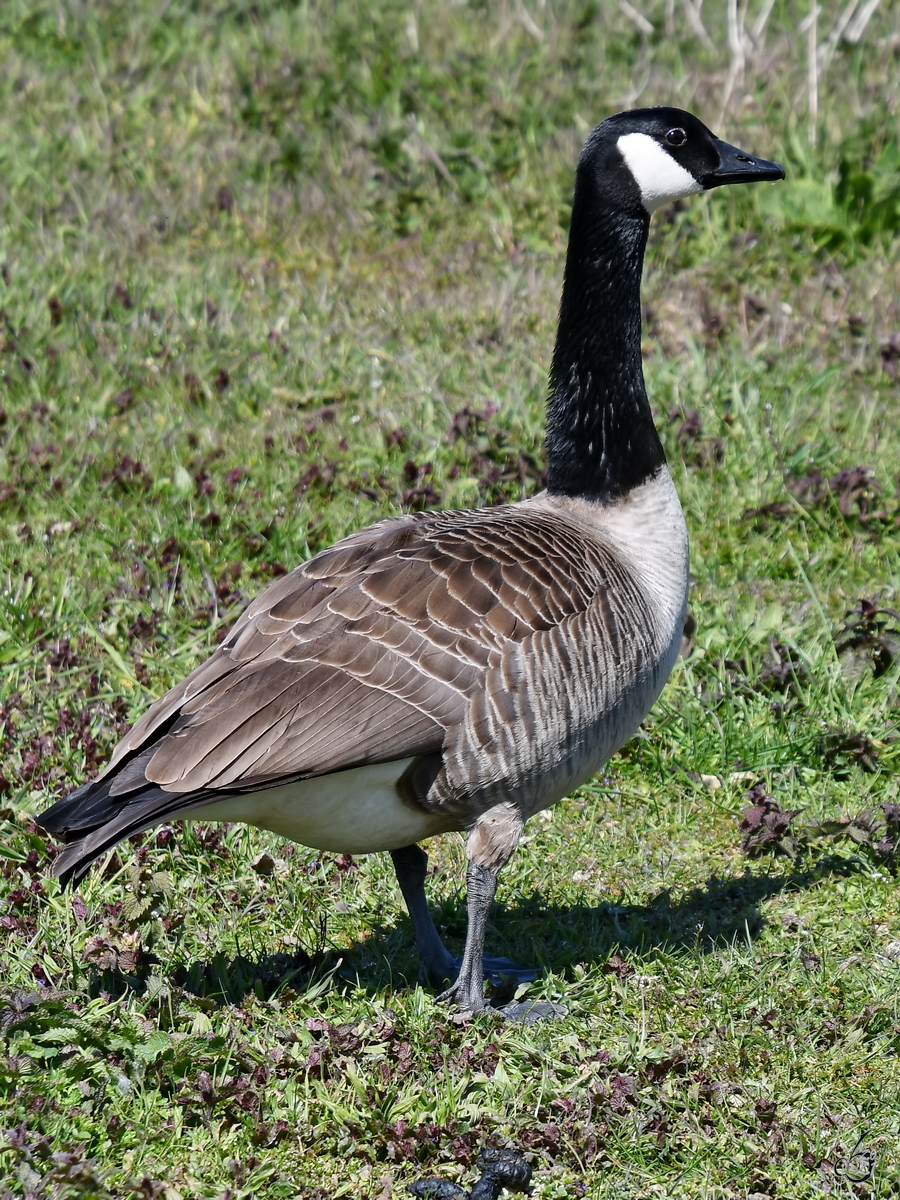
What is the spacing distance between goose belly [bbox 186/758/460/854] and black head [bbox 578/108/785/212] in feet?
6.18

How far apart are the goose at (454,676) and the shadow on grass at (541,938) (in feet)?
0.53

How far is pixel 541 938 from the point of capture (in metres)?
4.32

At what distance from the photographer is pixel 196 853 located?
4.51 metres

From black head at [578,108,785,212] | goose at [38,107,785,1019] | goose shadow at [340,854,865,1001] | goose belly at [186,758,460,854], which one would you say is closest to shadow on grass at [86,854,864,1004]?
goose shadow at [340,854,865,1001]

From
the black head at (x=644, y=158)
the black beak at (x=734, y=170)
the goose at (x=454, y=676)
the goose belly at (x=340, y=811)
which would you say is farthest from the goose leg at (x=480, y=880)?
the black beak at (x=734, y=170)

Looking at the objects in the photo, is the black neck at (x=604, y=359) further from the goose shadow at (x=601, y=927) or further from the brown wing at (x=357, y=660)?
the goose shadow at (x=601, y=927)

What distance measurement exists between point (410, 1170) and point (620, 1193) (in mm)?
487

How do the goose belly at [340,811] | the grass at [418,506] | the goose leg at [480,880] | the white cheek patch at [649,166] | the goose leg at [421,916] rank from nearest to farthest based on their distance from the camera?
the grass at [418,506], the goose belly at [340,811], the goose leg at [480,880], the goose leg at [421,916], the white cheek patch at [649,166]

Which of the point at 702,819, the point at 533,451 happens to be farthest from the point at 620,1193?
the point at 533,451

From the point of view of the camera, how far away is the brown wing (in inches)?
138

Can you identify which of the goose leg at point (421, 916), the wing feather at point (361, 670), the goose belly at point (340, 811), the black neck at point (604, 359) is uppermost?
the black neck at point (604, 359)

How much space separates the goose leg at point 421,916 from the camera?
4094 millimetres

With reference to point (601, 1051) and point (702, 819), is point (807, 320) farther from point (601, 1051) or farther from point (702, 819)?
point (601, 1051)

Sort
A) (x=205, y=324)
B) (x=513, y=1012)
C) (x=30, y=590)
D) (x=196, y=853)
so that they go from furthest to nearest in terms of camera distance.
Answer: (x=205, y=324)
(x=30, y=590)
(x=196, y=853)
(x=513, y=1012)
